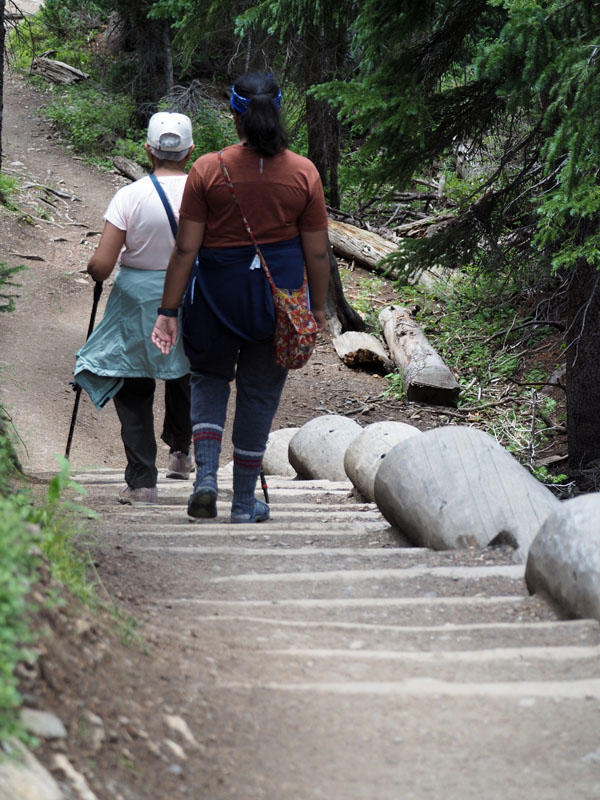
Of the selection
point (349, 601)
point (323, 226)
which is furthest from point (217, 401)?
point (349, 601)

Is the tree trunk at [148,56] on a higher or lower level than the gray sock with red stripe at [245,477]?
higher

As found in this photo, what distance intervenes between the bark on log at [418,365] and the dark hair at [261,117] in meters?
8.35

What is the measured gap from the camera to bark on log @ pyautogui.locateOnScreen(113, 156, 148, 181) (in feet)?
66.6

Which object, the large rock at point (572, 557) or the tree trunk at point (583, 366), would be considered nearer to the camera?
the large rock at point (572, 557)

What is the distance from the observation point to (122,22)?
23.3 metres

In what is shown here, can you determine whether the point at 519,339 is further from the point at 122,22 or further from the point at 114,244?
the point at 122,22

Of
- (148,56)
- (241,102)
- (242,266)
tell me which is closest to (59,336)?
(242,266)

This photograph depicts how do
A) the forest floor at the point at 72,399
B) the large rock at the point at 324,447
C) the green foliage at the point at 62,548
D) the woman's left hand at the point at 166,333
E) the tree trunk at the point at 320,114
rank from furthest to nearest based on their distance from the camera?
the tree trunk at the point at 320,114
the large rock at the point at 324,447
the woman's left hand at the point at 166,333
the green foliage at the point at 62,548
the forest floor at the point at 72,399

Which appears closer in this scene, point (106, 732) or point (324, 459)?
point (106, 732)

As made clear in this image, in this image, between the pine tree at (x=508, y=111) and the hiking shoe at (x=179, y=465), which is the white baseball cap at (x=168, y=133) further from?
the hiking shoe at (x=179, y=465)

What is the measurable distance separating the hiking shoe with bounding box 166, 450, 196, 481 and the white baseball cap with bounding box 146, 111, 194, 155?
2.19 meters

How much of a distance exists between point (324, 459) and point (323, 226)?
349 cm

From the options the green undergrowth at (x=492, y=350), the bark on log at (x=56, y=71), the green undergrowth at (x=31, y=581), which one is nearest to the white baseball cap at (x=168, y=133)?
the green undergrowth at (x=31, y=581)

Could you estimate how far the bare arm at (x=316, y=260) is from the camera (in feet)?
15.4
